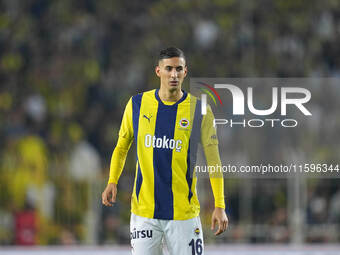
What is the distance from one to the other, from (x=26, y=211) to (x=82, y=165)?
2.92 feet

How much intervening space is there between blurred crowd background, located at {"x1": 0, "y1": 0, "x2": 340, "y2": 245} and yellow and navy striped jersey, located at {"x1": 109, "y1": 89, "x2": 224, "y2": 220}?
378 centimetres

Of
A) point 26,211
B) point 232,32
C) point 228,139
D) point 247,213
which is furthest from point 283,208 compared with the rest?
point 232,32

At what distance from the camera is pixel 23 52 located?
11602 mm

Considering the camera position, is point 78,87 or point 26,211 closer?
point 26,211

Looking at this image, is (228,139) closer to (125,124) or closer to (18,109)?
(125,124)

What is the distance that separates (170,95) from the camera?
15.0ft

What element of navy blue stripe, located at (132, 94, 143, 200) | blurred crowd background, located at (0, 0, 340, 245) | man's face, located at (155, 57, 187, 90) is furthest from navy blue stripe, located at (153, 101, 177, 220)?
blurred crowd background, located at (0, 0, 340, 245)

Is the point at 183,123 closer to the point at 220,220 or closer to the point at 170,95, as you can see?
the point at 170,95

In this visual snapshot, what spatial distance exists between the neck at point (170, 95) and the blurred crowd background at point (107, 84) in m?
3.79

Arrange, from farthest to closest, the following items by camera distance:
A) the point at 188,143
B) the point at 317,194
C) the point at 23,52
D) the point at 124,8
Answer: the point at 124,8 → the point at 23,52 → the point at 317,194 → the point at 188,143

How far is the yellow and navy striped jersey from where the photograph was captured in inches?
176

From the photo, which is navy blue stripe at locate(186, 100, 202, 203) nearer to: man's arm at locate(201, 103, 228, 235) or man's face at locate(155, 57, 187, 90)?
man's arm at locate(201, 103, 228, 235)

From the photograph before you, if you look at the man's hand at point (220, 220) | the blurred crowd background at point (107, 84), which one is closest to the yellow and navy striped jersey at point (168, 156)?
the man's hand at point (220, 220)

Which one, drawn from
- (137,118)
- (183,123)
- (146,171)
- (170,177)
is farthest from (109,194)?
(183,123)
